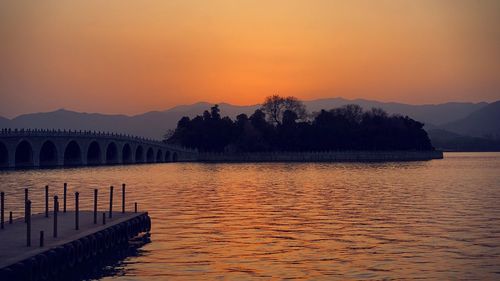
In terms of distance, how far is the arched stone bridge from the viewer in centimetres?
13035

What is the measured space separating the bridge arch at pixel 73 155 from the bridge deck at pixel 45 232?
391 feet

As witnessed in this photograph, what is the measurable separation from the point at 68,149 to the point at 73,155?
3.99 metres

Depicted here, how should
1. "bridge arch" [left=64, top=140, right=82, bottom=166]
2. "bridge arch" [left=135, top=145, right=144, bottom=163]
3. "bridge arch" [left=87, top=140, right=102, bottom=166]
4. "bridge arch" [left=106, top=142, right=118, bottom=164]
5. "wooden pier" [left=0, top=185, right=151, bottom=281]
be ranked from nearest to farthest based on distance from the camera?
"wooden pier" [left=0, top=185, right=151, bottom=281] < "bridge arch" [left=64, top=140, right=82, bottom=166] < "bridge arch" [left=87, top=140, right=102, bottom=166] < "bridge arch" [left=106, top=142, right=118, bottom=164] < "bridge arch" [left=135, top=145, right=144, bottom=163]

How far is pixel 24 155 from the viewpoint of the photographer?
143000mm

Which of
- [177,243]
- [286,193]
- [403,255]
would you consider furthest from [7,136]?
[403,255]

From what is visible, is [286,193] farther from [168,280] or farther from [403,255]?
[168,280]

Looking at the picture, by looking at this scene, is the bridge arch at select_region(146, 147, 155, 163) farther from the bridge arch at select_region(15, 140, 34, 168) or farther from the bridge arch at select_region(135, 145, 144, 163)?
the bridge arch at select_region(15, 140, 34, 168)

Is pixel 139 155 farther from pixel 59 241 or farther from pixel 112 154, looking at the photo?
pixel 59 241

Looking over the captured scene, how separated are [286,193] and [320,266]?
1705 inches

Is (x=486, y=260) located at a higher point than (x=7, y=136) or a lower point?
lower

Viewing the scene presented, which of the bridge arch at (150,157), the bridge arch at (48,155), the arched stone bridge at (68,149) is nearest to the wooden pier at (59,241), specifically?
the arched stone bridge at (68,149)

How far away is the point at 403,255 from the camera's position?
3281cm

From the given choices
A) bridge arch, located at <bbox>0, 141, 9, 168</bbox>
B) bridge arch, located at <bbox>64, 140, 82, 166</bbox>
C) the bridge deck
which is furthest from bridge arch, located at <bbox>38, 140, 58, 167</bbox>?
the bridge deck

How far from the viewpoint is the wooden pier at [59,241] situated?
950 inches
